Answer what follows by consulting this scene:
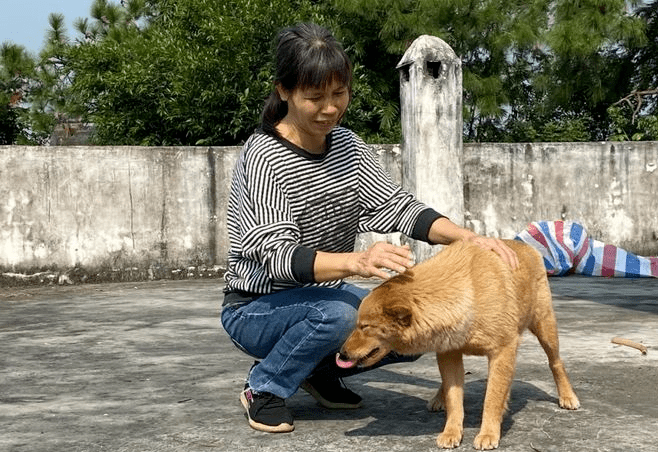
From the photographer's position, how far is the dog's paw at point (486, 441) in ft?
13.3

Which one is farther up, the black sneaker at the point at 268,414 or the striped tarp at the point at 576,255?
the striped tarp at the point at 576,255

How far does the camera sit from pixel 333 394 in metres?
4.84

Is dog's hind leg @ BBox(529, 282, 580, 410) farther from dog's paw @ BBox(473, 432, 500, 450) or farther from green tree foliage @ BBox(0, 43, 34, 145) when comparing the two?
green tree foliage @ BBox(0, 43, 34, 145)

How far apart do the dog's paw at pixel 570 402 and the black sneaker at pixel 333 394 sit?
975 millimetres

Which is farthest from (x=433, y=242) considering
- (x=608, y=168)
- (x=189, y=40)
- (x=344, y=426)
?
(x=189, y=40)

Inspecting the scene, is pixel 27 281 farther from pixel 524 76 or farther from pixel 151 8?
pixel 151 8

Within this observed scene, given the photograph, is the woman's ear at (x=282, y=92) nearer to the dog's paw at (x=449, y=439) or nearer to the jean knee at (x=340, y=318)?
the jean knee at (x=340, y=318)

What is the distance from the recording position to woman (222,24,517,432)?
421 centimetres

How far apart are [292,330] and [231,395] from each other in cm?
106

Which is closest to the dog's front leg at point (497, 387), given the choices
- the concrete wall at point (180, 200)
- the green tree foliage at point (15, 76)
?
the concrete wall at point (180, 200)

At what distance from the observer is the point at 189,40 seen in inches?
762

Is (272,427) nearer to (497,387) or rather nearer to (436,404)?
(436,404)

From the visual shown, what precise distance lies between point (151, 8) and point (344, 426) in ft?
76.6

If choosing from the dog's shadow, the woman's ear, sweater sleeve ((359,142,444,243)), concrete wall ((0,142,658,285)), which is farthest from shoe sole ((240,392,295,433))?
concrete wall ((0,142,658,285))
